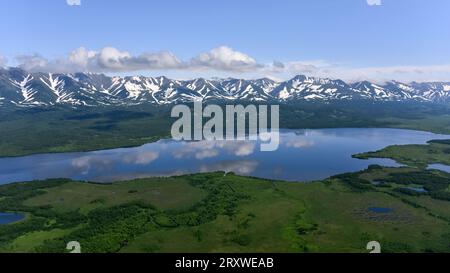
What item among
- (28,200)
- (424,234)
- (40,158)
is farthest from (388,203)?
(40,158)

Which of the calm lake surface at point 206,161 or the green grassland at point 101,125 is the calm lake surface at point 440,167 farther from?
the green grassland at point 101,125

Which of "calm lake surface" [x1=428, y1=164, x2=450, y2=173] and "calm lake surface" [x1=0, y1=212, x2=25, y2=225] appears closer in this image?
"calm lake surface" [x1=0, y1=212, x2=25, y2=225]

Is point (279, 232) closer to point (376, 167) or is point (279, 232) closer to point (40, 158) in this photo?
point (376, 167)

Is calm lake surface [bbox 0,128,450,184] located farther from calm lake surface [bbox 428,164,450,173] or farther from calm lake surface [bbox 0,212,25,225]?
calm lake surface [bbox 0,212,25,225]

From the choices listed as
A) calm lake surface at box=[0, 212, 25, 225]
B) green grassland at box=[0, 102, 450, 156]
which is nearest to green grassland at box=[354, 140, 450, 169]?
green grassland at box=[0, 102, 450, 156]

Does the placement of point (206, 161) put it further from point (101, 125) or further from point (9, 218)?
point (101, 125)
